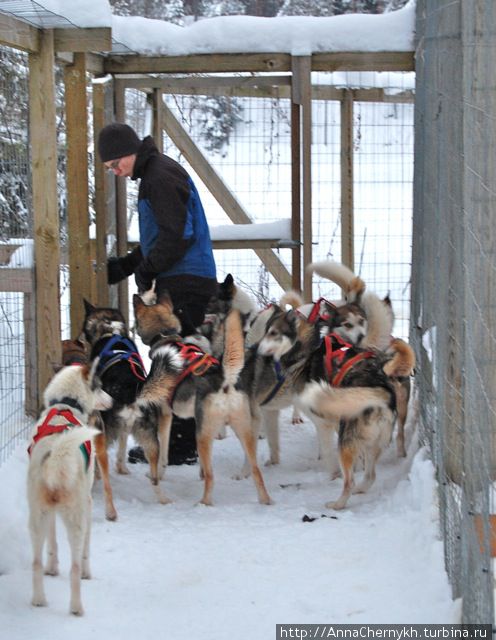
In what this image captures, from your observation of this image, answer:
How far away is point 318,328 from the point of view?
6.16 metres

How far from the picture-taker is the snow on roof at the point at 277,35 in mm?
7473

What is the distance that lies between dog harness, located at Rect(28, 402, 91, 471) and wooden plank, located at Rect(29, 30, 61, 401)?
1787mm

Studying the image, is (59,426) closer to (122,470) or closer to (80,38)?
(122,470)

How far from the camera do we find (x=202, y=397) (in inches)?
214

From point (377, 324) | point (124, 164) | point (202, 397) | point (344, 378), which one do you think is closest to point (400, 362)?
point (344, 378)

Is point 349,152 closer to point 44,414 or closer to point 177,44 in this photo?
point 177,44

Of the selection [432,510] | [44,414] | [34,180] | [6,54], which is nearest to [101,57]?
[6,54]

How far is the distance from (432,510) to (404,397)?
166cm

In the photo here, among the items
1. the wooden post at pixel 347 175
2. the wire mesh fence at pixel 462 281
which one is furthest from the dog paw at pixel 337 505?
the wooden post at pixel 347 175

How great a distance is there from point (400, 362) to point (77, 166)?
297 centimetres

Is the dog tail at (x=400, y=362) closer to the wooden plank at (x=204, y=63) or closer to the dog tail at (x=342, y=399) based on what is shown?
the dog tail at (x=342, y=399)

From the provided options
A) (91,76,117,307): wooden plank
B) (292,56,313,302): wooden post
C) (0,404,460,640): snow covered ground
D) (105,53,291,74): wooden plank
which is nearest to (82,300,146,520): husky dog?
(0,404,460,640): snow covered ground

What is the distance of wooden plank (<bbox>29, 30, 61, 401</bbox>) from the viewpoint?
6.02 meters

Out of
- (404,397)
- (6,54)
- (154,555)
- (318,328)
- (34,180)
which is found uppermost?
(6,54)
